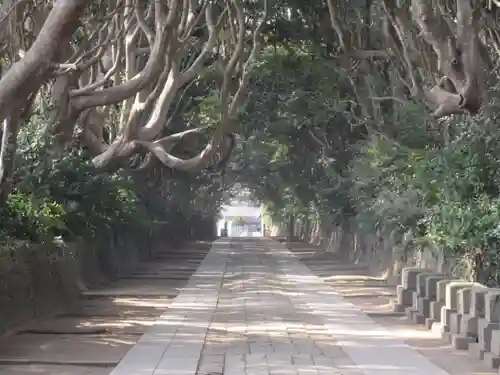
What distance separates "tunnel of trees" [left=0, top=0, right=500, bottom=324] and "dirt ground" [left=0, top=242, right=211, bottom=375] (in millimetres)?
951

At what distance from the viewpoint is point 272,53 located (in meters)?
30.9

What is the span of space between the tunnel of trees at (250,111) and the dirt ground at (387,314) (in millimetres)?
1162

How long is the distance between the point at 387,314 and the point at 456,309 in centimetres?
434

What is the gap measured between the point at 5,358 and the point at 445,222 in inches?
286

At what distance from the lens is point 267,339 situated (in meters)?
14.6

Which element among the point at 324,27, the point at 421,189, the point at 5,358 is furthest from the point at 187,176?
the point at 5,358

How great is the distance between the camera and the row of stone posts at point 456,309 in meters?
12.2

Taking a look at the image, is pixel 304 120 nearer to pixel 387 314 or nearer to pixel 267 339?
pixel 387 314

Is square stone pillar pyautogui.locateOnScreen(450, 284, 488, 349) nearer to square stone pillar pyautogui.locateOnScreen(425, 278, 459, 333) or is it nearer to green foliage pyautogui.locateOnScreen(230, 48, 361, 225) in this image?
square stone pillar pyautogui.locateOnScreen(425, 278, 459, 333)

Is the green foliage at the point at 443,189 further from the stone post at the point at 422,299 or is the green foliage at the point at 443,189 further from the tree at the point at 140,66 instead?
the tree at the point at 140,66

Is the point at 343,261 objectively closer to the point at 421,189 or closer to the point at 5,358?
the point at 421,189

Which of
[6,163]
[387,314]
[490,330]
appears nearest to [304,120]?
[387,314]

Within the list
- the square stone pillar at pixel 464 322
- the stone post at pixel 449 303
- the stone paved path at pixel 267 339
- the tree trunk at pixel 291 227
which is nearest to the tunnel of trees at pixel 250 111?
the stone post at pixel 449 303

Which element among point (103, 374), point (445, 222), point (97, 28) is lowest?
point (103, 374)
